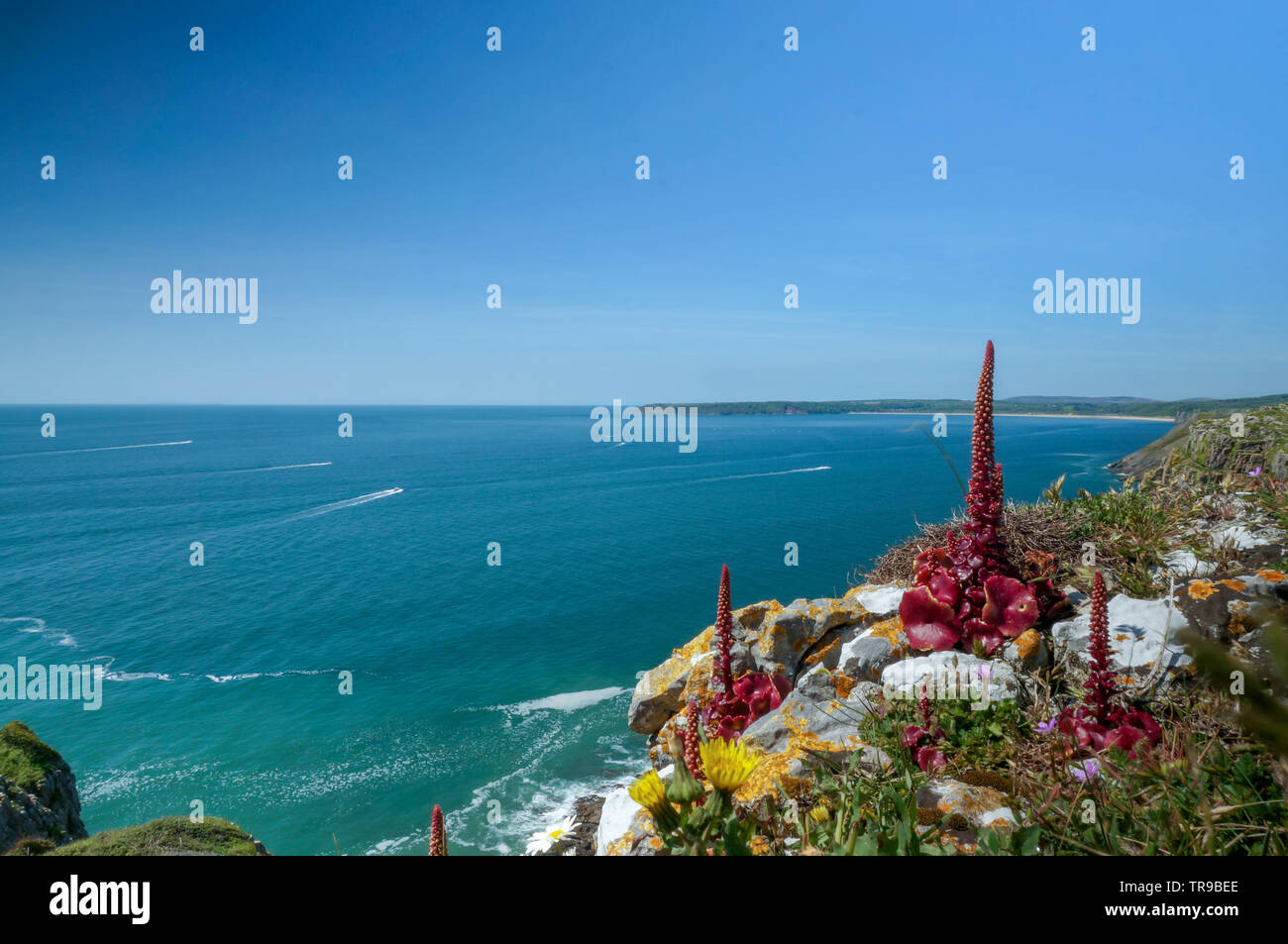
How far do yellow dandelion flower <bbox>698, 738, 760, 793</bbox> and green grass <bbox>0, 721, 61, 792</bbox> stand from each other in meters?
27.0

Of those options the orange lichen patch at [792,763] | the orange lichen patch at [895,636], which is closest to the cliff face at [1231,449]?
the orange lichen patch at [895,636]

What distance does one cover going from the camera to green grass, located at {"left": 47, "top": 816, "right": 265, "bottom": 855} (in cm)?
1484

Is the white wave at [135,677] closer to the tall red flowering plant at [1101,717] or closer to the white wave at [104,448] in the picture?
the tall red flowering plant at [1101,717]

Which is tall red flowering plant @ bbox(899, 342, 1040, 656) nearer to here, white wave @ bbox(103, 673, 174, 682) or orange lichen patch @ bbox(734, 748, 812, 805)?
orange lichen patch @ bbox(734, 748, 812, 805)

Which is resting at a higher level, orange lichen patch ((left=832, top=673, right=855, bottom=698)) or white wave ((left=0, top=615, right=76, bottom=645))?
orange lichen patch ((left=832, top=673, right=855, bottom=698))

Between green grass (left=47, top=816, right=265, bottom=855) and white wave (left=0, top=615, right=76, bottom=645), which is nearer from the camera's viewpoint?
green grass (left=47, top=816, right=265, bottom=855)

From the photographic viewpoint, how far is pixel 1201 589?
4.76 metres

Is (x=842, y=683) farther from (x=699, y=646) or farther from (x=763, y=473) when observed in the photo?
(x=763, y=473)

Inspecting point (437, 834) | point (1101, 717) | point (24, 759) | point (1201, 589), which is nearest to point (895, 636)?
point (1201, 589)

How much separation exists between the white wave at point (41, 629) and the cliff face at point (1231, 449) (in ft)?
194

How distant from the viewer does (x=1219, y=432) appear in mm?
7707

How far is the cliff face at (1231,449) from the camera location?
6.86m

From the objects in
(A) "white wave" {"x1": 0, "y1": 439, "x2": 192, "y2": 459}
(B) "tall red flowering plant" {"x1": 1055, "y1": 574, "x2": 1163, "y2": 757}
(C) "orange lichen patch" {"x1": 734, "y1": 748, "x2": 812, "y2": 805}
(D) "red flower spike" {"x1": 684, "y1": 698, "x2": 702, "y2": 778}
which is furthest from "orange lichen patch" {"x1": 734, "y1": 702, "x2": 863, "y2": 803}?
(A) "white wave" {"x1": 0, "y1": 439, "x2": 192, "y2": 459}
